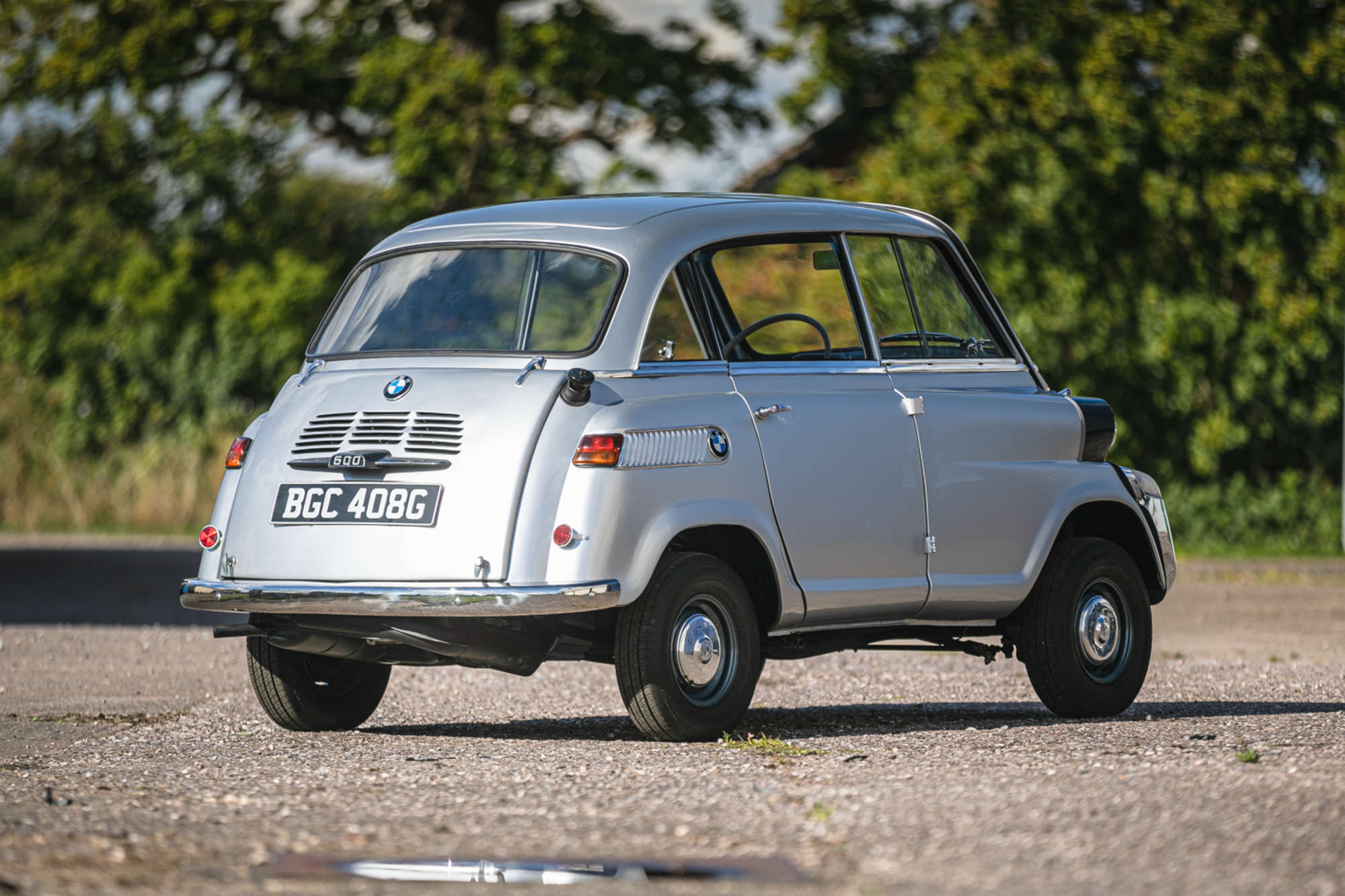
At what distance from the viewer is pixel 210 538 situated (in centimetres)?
775

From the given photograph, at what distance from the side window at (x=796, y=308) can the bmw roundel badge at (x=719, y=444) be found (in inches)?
18.1

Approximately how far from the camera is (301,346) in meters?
28.4

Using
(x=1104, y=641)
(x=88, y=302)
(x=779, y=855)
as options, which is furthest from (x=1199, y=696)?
(x=88, y=302)

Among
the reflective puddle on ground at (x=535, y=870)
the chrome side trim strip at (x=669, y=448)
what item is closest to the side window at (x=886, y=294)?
the chrome side trim strip at (x=669, y=448)

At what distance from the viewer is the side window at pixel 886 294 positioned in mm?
8445

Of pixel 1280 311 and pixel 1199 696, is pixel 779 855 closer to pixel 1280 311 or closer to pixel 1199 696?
pixel 1199 696

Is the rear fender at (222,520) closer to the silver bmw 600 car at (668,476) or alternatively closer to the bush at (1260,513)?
the silver bmw 600 car at (668,476)

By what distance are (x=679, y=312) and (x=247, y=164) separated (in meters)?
22.5

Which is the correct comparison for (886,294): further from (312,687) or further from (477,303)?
(312,687)

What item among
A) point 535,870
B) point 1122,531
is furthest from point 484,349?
point 1122,531

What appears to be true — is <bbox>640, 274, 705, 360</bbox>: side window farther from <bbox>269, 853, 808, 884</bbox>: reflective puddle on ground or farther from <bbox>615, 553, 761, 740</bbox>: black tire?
<bbox>269, 853, 808, 884</bbox>: reflective puddle on ground

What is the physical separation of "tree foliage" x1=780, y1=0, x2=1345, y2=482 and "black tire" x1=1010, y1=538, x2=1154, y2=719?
14.1 meters

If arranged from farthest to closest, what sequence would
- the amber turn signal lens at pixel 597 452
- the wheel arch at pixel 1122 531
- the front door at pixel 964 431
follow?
the wheel arch at pixel 1122 531
the front door at pixel 964 431
the amber turn signal lens at pixel 597 452

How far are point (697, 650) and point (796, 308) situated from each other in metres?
1.72
